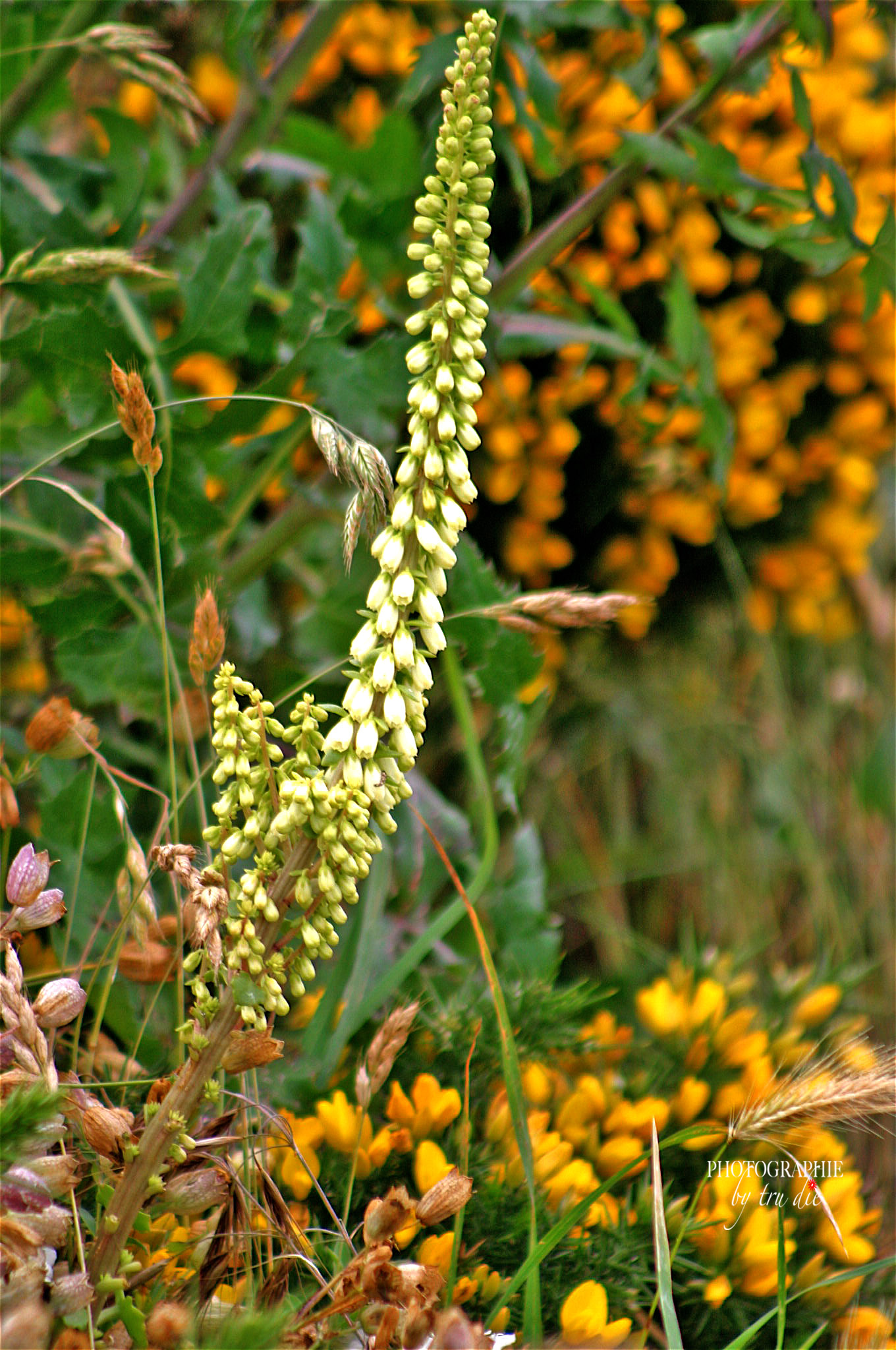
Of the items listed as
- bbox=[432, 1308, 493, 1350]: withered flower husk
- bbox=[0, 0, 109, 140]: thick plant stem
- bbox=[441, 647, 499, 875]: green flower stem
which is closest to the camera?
bbox=[432, 1308, 493, 1350]: withered flower husk

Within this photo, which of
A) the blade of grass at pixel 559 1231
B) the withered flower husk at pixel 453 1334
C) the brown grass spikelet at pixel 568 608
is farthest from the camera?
the brown grass spikelet at pixel 568 608

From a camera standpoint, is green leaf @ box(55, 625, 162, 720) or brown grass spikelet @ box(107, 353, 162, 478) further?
green leaf @ box(55, 625, 162, 720)

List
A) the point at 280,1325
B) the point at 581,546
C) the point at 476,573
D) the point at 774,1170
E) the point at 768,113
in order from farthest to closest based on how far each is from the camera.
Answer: the point at 581,546 < the point at 768,113 < the point at 476,573 < the point at 774,1170 < the point at 280,1325

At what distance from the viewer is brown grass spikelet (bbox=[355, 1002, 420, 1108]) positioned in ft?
2.32

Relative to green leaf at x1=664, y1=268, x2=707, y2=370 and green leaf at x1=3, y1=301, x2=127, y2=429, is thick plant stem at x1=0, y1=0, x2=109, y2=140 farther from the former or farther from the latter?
green leaf at x1=664, y1=268, x2=707, y2=370

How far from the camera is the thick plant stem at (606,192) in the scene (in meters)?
1.20

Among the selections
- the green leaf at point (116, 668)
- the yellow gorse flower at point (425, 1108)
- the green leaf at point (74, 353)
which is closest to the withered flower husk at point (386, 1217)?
the yellow gorse flower at point (425, 1108)

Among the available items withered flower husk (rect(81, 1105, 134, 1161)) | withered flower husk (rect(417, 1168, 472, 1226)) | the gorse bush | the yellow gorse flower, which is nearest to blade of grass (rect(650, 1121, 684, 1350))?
the gorse bush

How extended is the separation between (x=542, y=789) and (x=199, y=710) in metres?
0.99

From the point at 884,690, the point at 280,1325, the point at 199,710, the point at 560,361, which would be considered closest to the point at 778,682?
the point at 884,690

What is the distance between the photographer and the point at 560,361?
171cm

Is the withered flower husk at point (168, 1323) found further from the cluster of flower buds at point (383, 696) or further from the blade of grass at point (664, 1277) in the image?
the blade of grass at point (664, 1277)

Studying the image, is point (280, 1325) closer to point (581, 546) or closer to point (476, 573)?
point (476, 573)

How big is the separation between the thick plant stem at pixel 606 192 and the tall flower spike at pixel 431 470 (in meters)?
0.63
